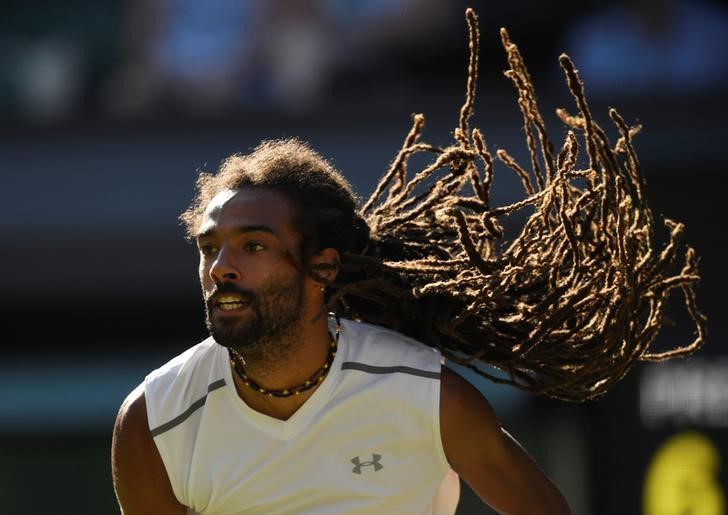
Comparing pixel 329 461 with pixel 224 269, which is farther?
pixel 329 461

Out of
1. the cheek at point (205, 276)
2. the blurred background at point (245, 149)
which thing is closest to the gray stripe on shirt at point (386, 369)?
the cheek at point (205, 276)

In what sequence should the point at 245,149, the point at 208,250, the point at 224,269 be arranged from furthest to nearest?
the point at 245,149
the point at 208,250
the point at 224,269

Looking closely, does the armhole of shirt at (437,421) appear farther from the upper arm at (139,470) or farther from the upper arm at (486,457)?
the upper arm at (139,470)

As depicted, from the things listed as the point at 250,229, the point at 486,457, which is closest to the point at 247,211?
the point at 250,229

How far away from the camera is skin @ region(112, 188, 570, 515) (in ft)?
12.9

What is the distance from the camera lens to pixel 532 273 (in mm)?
4219

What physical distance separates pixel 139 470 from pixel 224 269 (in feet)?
2.14

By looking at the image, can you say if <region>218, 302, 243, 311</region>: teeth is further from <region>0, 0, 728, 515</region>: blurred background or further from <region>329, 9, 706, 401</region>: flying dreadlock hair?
<region>0, 0, 728, 515</region>: blurred background

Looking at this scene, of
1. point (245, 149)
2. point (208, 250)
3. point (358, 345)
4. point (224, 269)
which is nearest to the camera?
point (224, 269)

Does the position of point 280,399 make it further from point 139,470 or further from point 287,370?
point 139,470

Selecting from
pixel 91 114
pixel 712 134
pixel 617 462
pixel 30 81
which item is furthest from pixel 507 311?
pixel 30 81

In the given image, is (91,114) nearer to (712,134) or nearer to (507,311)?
(712,134)

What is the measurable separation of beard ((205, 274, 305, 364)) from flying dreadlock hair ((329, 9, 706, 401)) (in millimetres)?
117

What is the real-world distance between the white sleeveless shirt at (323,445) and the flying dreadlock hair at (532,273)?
8.4 inches
